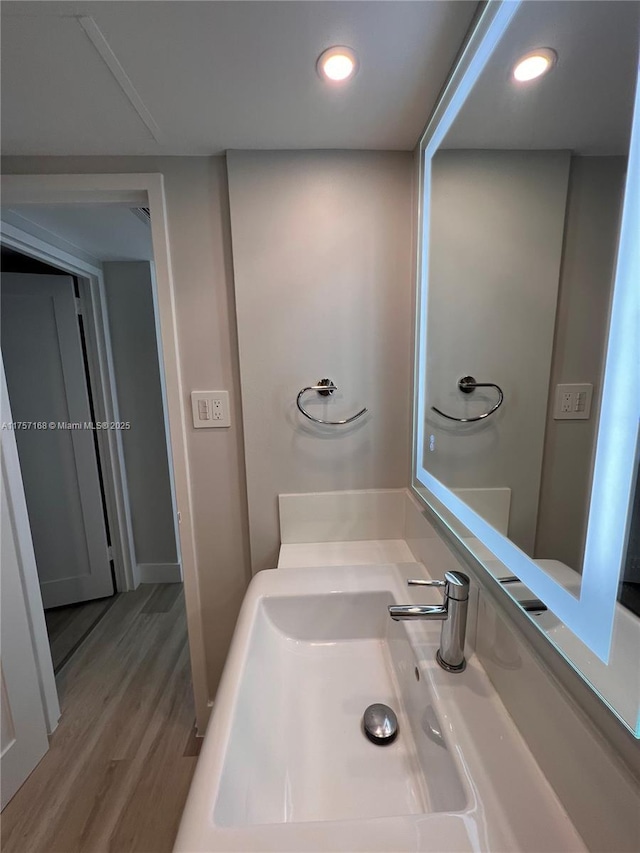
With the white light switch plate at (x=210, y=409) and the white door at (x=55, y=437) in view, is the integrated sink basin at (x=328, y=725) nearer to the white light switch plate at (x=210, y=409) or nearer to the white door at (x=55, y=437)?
the white light switch plate at (x=210, y=409)

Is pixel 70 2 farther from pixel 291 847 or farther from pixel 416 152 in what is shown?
pixel 291 847

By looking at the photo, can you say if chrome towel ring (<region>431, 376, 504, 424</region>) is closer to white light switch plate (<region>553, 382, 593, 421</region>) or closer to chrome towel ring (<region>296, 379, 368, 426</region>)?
white light switch plate (<region>553, 382, 593, 421</region>)

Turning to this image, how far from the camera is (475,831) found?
1.40 ft

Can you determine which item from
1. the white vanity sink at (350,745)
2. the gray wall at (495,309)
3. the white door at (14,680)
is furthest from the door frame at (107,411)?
the gray wall at (495,309)

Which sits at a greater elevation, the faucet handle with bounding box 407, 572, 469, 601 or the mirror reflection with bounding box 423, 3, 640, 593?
the mirror reflection with bounding box 423, 3, 640, 593

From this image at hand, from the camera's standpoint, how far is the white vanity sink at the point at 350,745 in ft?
1.42

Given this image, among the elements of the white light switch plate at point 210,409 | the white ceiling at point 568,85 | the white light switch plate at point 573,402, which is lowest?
the white light switch plate at point 210,409

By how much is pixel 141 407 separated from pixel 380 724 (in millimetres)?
2351

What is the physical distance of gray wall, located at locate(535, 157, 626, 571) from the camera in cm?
45

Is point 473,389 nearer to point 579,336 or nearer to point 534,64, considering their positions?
point 579,336

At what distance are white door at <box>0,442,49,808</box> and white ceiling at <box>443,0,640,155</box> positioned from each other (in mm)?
1801

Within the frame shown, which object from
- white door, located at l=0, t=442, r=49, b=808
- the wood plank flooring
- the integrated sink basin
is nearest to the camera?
the integrated sink basin

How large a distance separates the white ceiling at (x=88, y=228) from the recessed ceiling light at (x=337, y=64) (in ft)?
3.42

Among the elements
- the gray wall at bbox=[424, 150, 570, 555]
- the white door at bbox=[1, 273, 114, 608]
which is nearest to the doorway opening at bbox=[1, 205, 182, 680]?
the white door at bbox=[1, 273, 114, 608]
